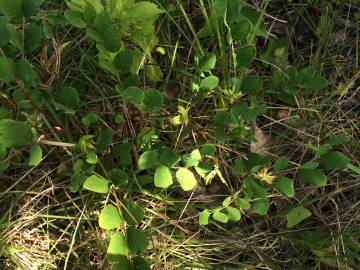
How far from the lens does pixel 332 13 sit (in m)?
1.79

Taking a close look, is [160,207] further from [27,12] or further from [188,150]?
[27,12]

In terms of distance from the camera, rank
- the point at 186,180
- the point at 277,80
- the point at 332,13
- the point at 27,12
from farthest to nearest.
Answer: the point at 332,13, the point at 277,80, the point at 186,180, the point at 27,12

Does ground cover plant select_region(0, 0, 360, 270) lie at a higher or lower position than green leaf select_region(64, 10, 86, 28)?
lower

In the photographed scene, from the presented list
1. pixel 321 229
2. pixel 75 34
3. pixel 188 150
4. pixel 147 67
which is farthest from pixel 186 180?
pixel 75 34

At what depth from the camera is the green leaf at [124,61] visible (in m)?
1.33

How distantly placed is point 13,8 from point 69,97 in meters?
0.30

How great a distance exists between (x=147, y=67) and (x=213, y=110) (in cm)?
27

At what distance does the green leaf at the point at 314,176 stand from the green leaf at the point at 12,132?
0.81 meters

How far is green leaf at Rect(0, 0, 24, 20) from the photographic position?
1.20 meters

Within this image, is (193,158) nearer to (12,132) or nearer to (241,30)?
(241,30)

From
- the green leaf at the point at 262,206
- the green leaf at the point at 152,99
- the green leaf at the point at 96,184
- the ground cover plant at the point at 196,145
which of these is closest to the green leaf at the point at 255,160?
the ground cover plant at the point at 196,145

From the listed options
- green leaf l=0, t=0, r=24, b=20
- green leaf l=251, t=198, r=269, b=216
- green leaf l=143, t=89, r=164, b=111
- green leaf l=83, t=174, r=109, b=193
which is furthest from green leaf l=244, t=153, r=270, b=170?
green leaf l=0, t=0, r=24, b=20

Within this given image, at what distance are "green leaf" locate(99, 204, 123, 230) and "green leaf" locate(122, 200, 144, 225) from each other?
0.11 feet

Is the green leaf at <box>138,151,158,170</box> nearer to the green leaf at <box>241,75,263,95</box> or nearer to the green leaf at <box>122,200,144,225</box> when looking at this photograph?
the green leaf at <box>122,200,144,225</box>
